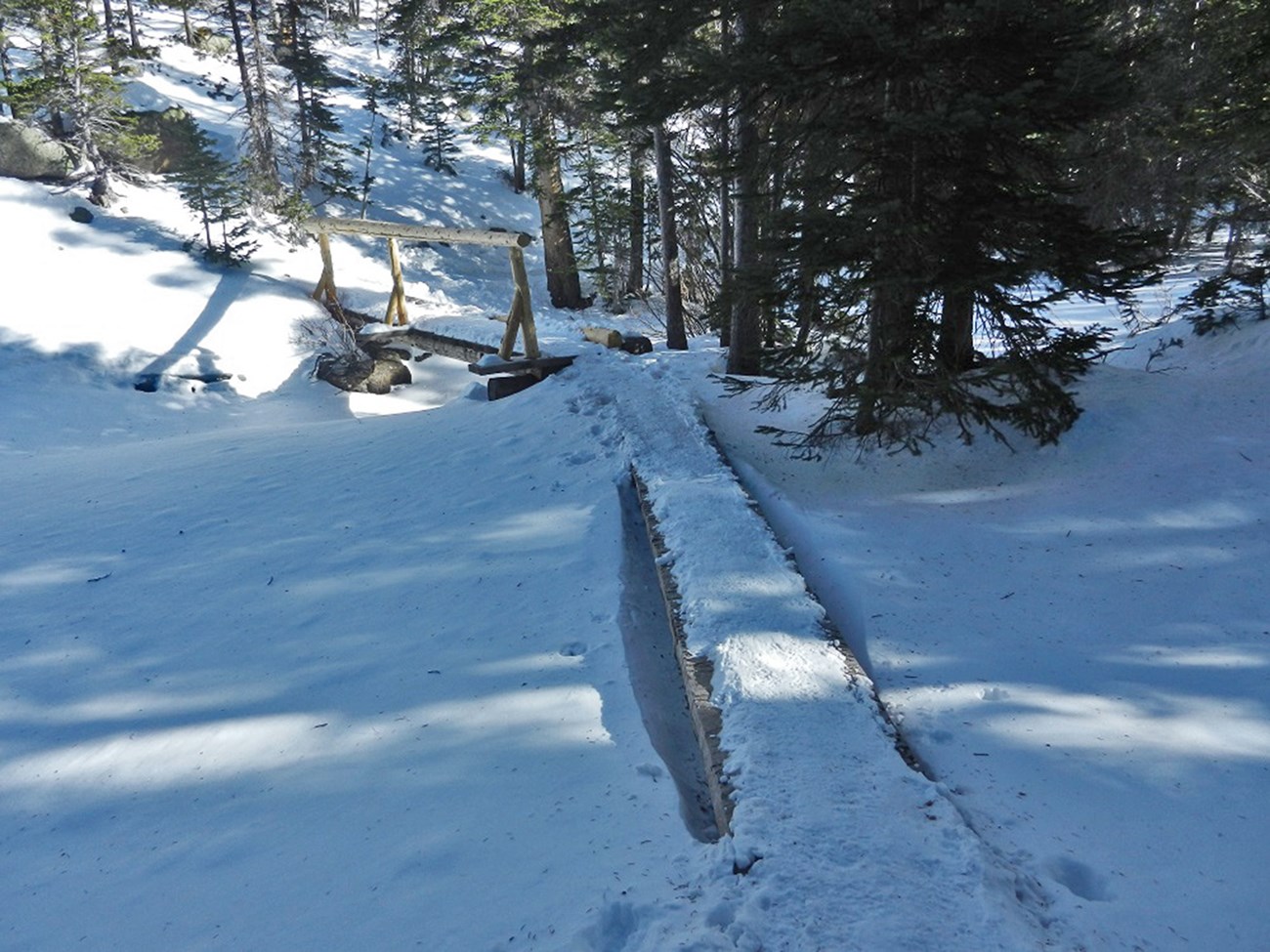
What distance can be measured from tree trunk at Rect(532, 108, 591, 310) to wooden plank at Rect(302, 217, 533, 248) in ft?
15.7

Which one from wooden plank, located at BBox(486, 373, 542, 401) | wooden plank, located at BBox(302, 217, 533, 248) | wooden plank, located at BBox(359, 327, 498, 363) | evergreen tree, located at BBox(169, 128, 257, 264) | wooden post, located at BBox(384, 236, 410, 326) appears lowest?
wooden plank, located at BBox(486, 373, 542, 401)

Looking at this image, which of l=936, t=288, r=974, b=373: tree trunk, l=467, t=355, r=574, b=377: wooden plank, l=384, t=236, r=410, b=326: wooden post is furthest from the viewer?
l=384, t=236, r=410, b=326: wooden post

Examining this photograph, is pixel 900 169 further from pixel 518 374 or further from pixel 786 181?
pixel 518 374

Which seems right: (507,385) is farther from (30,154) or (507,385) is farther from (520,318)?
(30,154)

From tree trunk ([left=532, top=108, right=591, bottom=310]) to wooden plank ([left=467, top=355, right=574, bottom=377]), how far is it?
8.67 meters

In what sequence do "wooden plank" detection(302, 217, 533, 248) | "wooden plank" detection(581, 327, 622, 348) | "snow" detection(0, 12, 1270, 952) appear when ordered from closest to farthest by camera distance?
"snow" detection(0, 12, 1270, 952) → "wooden plank" detection(302, 217, 533, 248) → "wooden plank" detection(581, 327, 622, 348)

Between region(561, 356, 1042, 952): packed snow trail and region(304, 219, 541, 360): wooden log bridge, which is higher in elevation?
region(304, 219, 541, 360): wooden log bridge

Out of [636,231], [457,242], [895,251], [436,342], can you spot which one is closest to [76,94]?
[457,242]

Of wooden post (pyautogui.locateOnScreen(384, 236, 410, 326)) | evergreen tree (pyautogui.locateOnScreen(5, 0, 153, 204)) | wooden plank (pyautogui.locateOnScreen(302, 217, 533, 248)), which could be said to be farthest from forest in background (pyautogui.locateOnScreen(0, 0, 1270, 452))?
evergreen tree (pyautogui.locateOnScreen(5, 0, 153, 204))

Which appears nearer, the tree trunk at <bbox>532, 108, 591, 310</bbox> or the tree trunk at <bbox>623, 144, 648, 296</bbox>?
the tree trunk at <bbox>532, 108, 591, 310</bbox>

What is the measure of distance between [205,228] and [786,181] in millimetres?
15310

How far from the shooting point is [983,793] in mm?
3385

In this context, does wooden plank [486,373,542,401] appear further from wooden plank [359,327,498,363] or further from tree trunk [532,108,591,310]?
tree trunk [532,108,591,310]

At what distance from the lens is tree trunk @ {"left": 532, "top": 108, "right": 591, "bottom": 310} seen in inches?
667
